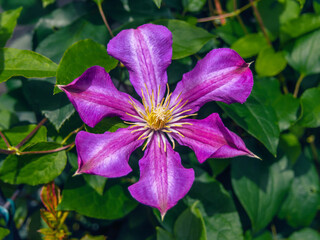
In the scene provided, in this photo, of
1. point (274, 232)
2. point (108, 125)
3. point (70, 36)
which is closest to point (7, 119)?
point (70, 36)

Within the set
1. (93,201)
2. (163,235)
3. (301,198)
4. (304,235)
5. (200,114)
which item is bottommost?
(304,235)

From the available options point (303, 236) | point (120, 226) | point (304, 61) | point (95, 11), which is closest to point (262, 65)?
point (304, 61)

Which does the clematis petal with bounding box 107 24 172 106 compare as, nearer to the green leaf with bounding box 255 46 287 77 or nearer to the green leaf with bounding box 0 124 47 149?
the green leaf with bounding box 0 124 47 149

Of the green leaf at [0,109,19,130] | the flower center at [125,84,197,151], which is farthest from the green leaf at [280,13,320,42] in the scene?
the green leaf at [0,109,19,130]

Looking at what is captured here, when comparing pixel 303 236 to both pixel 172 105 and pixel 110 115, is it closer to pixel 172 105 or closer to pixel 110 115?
pixel 172 105

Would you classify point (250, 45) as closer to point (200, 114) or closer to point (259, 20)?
point (259, 20)

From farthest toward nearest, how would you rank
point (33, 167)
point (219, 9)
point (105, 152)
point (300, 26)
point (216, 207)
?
point (219, 9), point (300, 26), point (216, 207), point (33, 167), point (105, 152)

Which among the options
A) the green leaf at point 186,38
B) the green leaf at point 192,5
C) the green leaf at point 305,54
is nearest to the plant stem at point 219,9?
the green leaf at point 192,5
